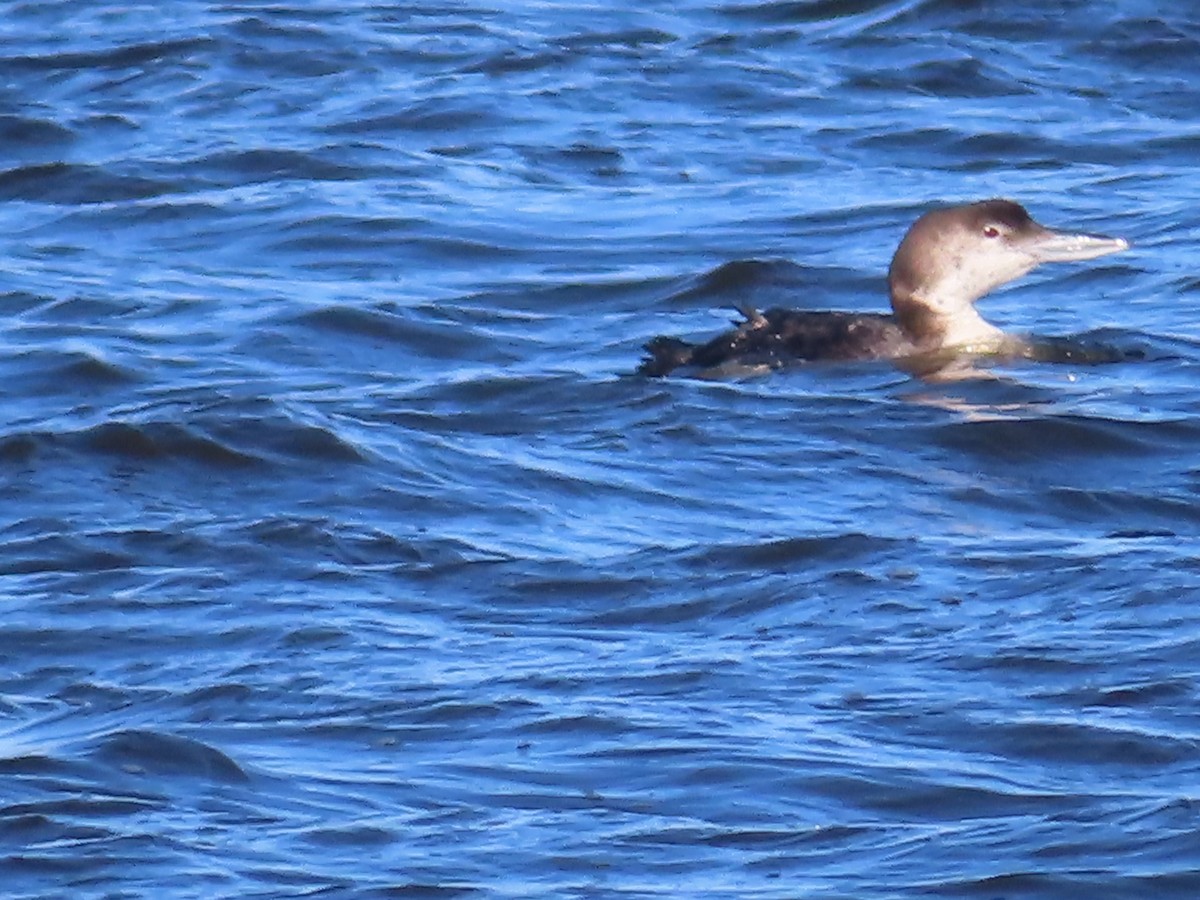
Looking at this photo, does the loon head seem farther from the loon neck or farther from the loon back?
the loon back

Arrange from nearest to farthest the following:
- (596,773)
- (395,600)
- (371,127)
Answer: (596,773) < (395,600) < (371,127)

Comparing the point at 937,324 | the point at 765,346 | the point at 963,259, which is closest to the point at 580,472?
the point at 765,346

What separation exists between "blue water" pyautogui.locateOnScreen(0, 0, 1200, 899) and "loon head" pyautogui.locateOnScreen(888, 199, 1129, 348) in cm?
36

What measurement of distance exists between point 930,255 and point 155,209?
4.11 metres

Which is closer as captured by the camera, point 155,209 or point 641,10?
point 155,209

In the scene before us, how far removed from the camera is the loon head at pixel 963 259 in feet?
39.3

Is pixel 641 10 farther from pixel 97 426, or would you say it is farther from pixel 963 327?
pixel 97 426

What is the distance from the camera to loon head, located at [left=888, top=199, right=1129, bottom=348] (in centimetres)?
1197

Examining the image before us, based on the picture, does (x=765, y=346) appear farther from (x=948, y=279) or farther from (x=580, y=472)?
(x=580, y=472)

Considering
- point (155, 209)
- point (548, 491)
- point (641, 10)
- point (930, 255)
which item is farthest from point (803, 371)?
point (641, 10)

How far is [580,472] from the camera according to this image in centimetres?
1002

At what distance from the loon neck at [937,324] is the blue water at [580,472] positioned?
0.37 metres

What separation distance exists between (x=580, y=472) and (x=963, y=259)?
2.56m

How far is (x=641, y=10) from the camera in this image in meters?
18.8
